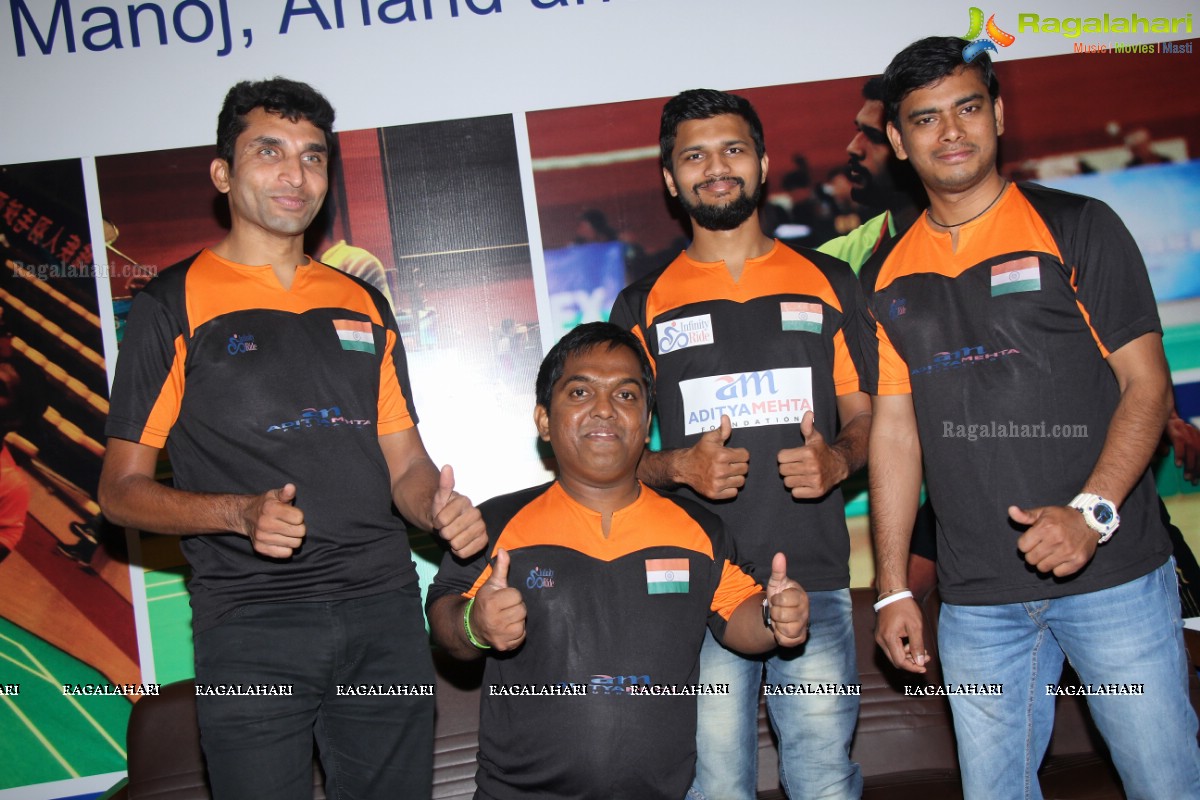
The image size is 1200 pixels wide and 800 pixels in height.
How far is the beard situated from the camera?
2.57 meters

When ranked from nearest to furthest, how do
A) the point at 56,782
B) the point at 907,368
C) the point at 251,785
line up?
the point at 251,785 → the point at 907,368 → the point at 56,782

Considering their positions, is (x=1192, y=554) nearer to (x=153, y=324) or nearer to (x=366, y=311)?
(x=366, y=311)

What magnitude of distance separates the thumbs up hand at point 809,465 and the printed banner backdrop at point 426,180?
1.36 meters

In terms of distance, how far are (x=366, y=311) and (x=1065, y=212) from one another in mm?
1755

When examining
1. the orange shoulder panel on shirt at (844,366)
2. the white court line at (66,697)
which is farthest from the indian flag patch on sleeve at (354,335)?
the white court line at (66,697)

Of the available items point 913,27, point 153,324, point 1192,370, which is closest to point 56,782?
point 153,324

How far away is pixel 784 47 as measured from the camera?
11.5 ft

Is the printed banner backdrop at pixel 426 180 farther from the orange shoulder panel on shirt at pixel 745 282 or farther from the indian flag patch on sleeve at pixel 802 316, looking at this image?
the indian flag patch on sleeve at pixel 802 316

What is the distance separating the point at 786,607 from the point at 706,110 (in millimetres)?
1502

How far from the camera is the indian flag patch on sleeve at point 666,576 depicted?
2104 mm

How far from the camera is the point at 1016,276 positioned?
2182 mm

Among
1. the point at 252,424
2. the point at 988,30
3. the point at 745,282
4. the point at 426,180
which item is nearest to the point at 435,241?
the point at 426,180

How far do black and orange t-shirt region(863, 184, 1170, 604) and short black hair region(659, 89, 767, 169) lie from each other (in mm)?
730

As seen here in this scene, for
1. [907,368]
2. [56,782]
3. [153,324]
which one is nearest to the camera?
[153,324]
